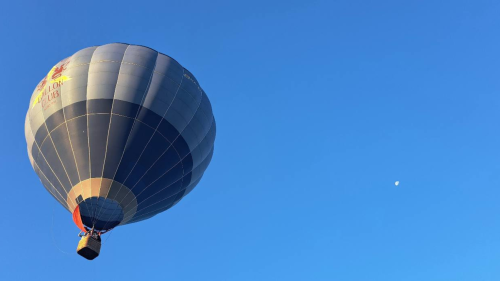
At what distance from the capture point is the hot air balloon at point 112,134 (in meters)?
19.9

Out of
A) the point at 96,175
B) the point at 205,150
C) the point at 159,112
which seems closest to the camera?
the point at 96,175

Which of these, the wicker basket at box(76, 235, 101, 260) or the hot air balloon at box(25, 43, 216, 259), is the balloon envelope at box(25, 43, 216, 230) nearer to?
the hot air balloon at box(25, 43, 216, 259)

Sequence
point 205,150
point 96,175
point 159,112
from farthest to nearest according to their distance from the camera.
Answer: point 205,150
point 159,112
point 96,175

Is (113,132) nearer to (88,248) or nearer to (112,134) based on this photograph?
(112,134)

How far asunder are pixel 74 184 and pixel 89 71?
4735 millimetres

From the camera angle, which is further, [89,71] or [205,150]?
[205,150]

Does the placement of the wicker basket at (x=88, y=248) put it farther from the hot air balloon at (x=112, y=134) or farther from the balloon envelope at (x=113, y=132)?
the balloon envelope at (x=113, y=132)

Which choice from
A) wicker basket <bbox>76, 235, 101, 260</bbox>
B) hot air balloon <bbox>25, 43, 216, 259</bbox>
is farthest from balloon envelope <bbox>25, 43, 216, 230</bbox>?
wicker basket <bbox>76, 235, 101, 260</bbox>

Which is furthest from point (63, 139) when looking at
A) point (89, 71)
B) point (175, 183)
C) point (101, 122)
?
point (175, 183)

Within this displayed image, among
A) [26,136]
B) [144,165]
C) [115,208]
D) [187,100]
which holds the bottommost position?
[115,208]

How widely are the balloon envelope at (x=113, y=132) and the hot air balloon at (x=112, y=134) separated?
4 cm

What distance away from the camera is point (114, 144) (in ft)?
65.8

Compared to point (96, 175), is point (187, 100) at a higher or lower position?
higher

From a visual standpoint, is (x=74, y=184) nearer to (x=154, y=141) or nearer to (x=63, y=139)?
(x=63, y=139)
